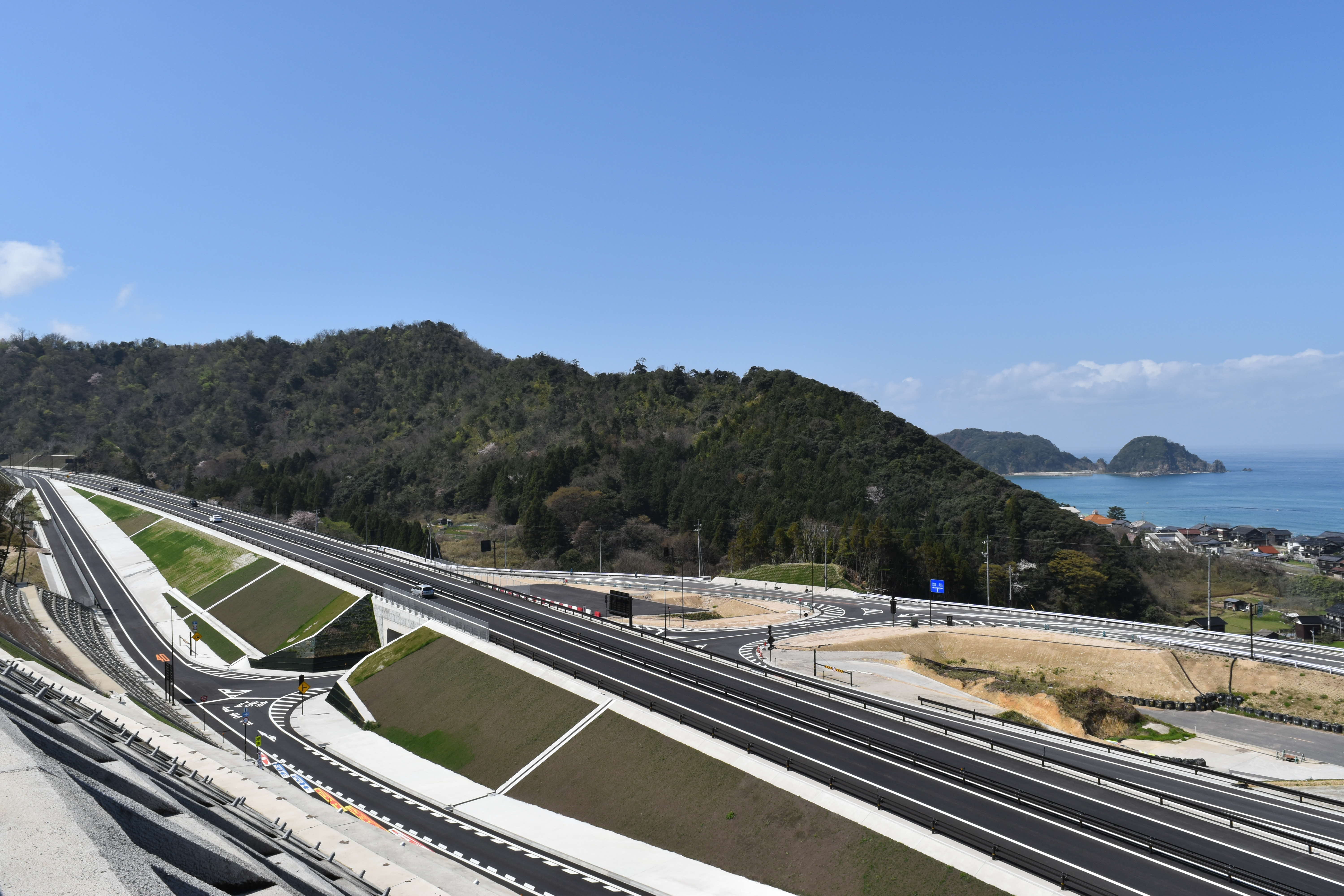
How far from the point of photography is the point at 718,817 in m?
33.4

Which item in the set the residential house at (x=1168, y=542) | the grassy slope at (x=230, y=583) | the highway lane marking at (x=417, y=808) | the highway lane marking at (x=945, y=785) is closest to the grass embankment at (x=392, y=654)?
the highway lane marking at (x=417, y=808)

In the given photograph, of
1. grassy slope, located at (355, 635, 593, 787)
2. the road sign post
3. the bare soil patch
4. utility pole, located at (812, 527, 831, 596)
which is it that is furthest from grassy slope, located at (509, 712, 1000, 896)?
utility pole, located at (812, 527, 831, 596)

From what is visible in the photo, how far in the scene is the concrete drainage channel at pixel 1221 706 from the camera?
165 feet

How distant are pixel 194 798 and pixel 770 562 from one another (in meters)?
101

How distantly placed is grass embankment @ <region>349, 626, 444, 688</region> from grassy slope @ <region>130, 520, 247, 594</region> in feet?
136

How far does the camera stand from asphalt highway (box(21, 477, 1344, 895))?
26609 millimetres

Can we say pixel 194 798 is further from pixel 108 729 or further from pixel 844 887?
pixel 844 887

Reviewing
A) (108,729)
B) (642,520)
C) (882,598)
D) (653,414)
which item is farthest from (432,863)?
(653,414)

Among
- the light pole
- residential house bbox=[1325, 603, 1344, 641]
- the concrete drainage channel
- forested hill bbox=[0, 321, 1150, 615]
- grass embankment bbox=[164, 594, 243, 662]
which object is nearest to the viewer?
the concrete drainage channel

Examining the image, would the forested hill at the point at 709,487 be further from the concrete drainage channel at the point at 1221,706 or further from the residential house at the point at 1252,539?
the residential house at the point at 1252,539

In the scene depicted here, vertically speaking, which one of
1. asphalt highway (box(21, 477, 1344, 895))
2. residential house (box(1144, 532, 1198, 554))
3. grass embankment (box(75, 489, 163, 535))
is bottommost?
residential house (box(1144, 532, 1198, 554))

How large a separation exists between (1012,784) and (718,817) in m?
12.5

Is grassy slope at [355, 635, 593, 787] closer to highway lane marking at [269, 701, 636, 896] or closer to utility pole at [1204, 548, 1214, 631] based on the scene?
highway lane marking at [269, 701, 636, 896]

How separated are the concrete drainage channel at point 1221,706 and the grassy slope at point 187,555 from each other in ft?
302
